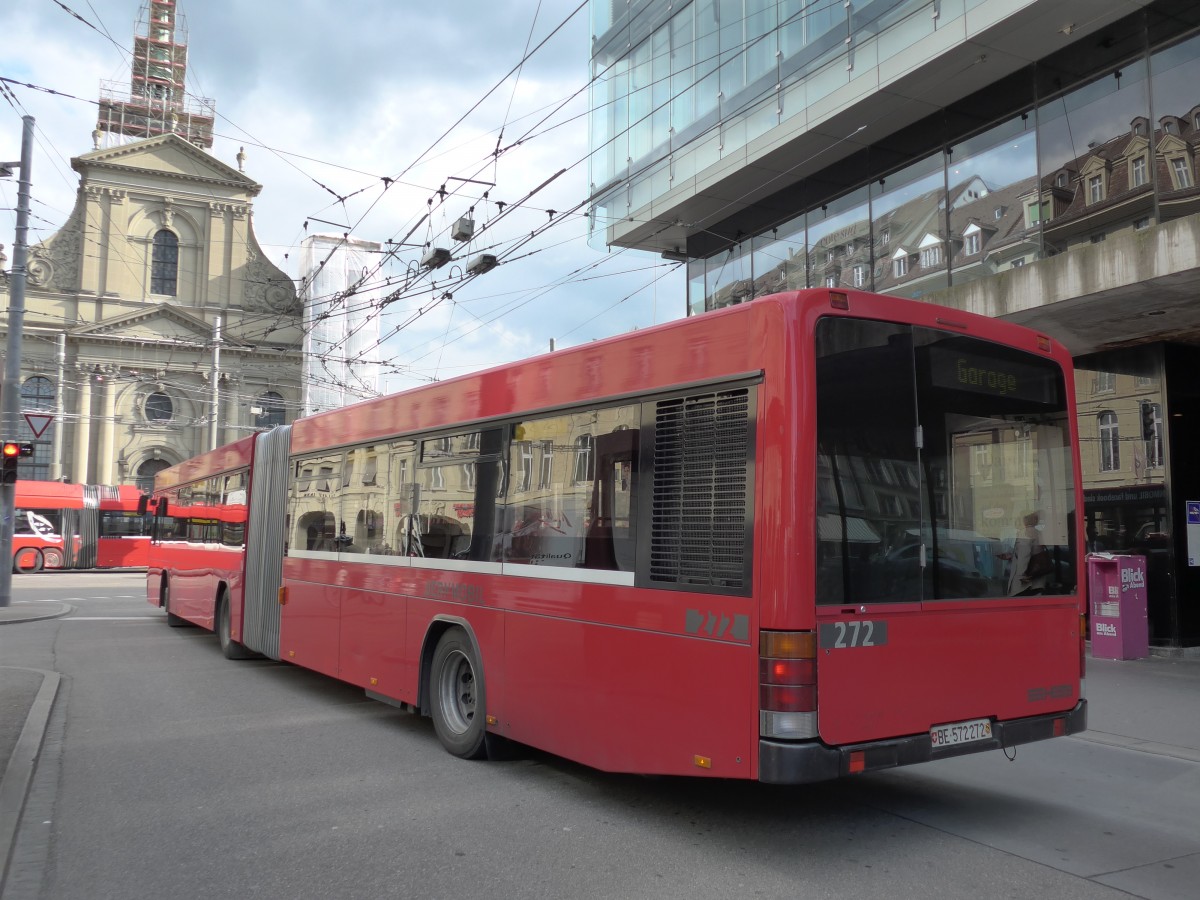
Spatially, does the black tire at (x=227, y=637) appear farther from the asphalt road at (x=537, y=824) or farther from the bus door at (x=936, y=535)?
the bus door at (x=936, y=535)

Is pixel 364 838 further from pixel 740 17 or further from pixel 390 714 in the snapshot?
pixel 740 17

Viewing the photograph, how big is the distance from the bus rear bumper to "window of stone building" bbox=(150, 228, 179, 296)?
181 ft

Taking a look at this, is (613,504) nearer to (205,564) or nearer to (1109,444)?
(205,564)

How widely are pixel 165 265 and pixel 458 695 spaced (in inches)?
2063

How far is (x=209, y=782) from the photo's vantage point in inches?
249

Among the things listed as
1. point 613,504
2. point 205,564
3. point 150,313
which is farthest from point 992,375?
point 150,313

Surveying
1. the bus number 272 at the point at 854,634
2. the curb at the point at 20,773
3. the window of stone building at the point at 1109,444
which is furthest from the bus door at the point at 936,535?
the window of stone building at the point at 1109,444

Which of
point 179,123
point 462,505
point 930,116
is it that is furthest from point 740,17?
point 179,123

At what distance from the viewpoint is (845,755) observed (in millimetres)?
4613

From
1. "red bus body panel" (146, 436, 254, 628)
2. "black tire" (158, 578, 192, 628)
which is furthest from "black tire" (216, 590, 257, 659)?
"black tire" (158, 578, 192, 628)

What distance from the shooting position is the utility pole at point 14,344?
19.0 meters

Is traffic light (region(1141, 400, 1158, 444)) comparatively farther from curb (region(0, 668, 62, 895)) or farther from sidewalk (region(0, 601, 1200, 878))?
curb (region(0, 668, 62, 895))

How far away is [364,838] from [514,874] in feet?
3.33

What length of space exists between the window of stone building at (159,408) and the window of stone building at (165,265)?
5719 millimetres
